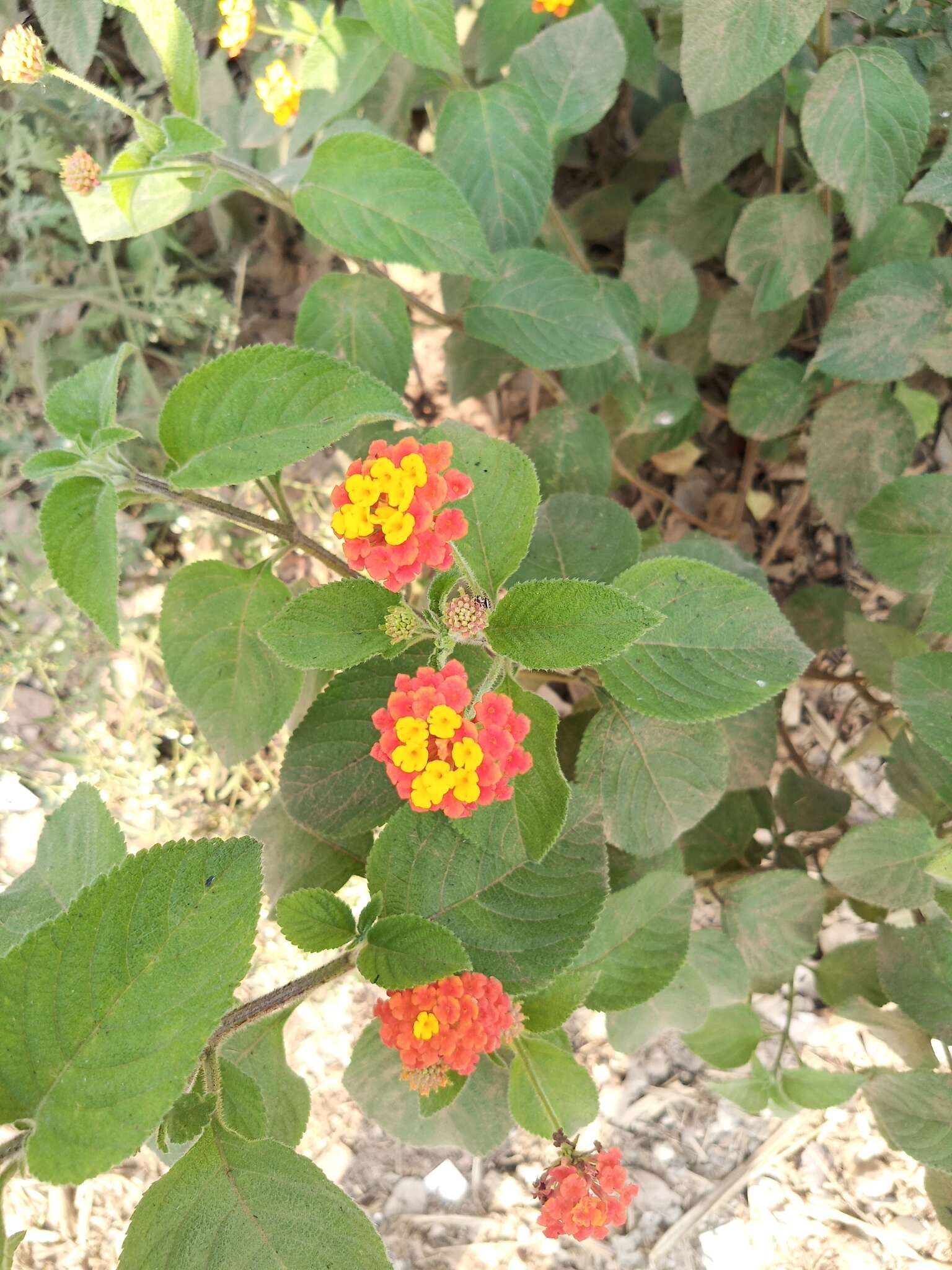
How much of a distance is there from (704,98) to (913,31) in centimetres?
40

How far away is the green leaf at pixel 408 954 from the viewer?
3.12 feet

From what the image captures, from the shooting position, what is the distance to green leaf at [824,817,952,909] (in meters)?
1.29

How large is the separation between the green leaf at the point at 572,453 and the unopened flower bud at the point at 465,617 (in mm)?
666

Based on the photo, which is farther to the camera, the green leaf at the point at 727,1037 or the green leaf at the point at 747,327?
the green leaf at the point at 747,327

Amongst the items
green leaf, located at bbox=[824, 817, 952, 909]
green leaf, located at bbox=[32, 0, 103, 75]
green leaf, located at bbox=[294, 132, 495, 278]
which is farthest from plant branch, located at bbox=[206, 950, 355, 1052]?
green leaf, located at bbox=[32, 0, 103, 75]

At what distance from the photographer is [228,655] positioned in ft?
4.25

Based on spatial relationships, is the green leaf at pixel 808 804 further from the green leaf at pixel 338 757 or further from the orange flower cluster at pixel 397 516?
the orange flower cluster at pixel 397 516

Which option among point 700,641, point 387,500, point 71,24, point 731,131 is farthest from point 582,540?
point 71,24

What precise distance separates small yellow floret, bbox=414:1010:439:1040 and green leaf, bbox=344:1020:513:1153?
299 millimetres

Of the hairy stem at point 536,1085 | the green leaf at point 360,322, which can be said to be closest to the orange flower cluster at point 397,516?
the green leaf at point 360,322

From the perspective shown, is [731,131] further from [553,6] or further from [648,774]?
[648,774]

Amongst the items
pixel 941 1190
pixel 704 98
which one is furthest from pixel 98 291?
pixel 941 1190

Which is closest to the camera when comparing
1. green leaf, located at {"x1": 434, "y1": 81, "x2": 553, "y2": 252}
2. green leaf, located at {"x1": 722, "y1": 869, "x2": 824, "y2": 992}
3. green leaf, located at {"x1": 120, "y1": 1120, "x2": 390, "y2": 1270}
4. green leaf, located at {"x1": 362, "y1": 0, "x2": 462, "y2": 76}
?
green leaf, located at {"x1": 120, "y1": 1120, "x2": 390, "y2": 1270}

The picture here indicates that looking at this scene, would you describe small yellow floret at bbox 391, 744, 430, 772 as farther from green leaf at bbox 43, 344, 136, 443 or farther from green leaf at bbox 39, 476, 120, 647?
green leaf at bbox 43, 344, 136, 443
